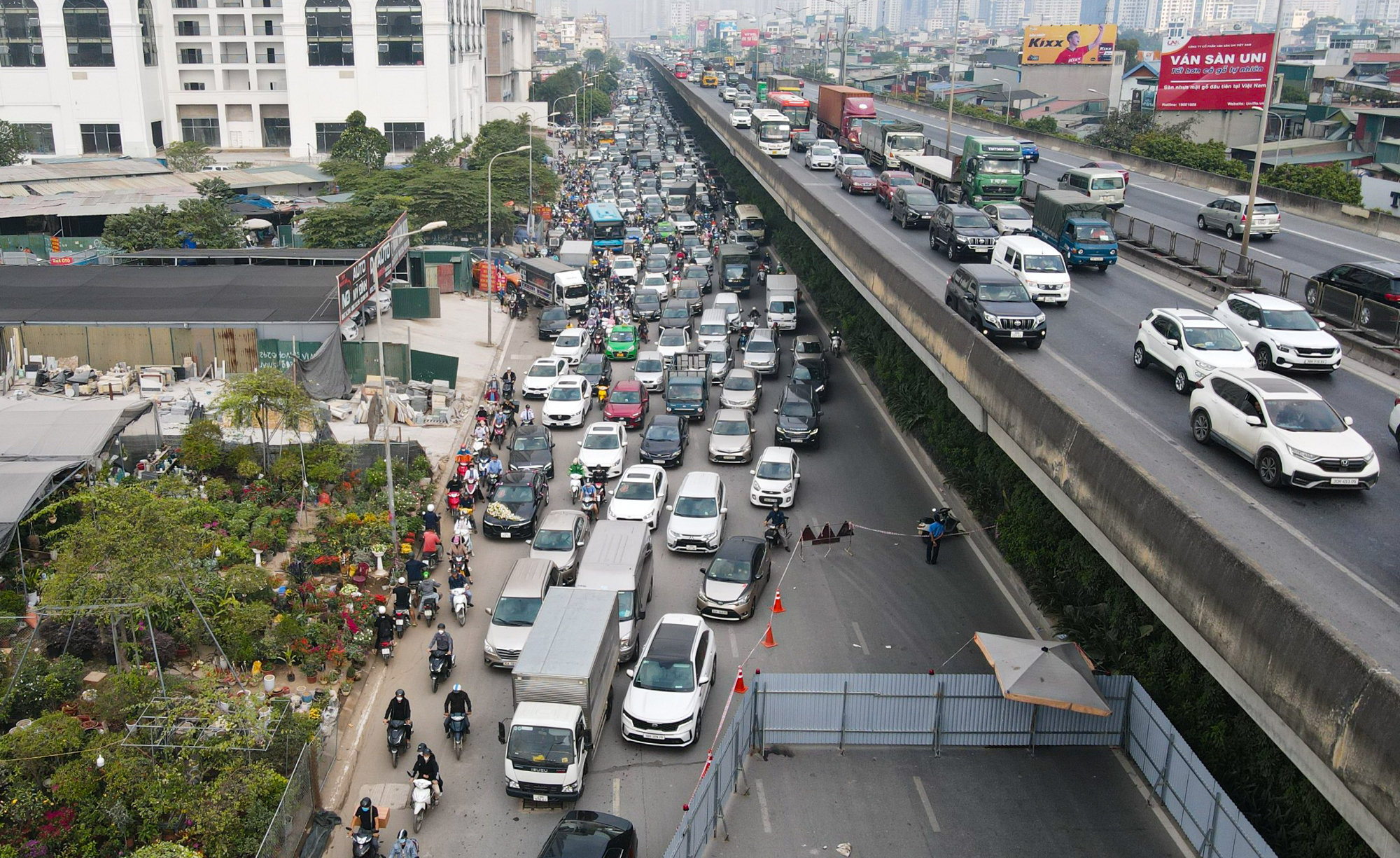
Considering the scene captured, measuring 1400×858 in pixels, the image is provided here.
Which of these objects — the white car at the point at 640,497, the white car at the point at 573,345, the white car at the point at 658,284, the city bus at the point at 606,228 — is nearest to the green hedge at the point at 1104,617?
the white car at the point at 640,497

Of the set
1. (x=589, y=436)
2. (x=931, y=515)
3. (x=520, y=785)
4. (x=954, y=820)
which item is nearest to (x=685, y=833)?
(x=520, y=785)

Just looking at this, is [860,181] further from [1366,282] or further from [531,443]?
[1366,282]

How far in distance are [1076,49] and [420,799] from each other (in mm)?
127317

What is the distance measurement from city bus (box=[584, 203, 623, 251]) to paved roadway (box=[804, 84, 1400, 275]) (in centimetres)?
2227

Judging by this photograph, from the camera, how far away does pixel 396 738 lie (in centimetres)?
1841

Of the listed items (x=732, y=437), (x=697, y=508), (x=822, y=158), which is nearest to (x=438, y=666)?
(x=697, y=508)

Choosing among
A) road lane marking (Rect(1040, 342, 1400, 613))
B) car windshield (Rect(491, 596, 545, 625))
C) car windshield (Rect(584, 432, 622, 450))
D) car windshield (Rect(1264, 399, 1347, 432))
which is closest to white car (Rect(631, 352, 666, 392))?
car windshield (Rect(584, 432, 622, 450))

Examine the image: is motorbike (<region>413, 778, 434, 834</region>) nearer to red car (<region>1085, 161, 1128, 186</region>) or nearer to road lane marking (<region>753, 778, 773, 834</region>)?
road lane marking (<region>753, 778, 773, 834</region>)

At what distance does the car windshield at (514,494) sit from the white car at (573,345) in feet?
41.9

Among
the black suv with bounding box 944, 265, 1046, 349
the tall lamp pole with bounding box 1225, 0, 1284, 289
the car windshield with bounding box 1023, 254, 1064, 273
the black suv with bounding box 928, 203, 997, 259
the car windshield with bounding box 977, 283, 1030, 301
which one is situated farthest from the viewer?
the black suv with bounding box 928, 203, 997, 259

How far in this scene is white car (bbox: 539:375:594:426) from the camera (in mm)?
36000

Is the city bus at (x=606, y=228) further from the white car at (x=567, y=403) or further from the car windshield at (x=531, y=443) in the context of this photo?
the car windshield at (x=531, y=443)

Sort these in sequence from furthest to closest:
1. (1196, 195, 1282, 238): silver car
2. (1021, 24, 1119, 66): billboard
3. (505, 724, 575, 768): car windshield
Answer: (1021, 24, 1119, 66): billboard < (1196, 195, 1282, 238): silver car < (505, 724, 575, 768): car windshield

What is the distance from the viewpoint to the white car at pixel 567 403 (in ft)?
118
